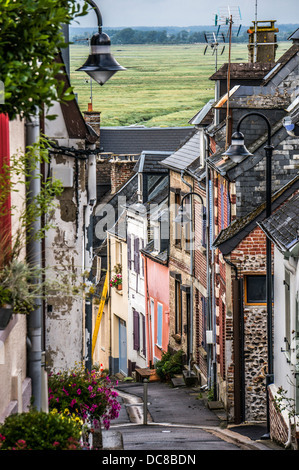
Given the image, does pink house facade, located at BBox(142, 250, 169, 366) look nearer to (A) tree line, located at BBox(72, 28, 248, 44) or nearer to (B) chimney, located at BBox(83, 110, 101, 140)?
(B) chimney, located at BBox(83, 110, 101, 140)

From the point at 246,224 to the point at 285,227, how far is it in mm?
7260

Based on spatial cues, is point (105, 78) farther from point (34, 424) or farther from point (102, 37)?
point (34, 424)

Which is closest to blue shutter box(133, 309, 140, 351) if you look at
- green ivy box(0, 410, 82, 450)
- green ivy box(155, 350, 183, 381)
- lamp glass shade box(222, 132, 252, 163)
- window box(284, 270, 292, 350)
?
green ivy box(155, 350, 183, 381)

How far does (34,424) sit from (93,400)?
19.3 feet

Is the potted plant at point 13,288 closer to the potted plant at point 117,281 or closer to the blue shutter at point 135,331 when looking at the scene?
the blue shutter at point 135,331

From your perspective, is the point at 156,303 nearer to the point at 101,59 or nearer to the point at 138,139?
the point at 138,139

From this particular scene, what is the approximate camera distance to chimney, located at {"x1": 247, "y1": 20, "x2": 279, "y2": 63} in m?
31.8

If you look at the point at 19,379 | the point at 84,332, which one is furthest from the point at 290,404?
the point at 19,379

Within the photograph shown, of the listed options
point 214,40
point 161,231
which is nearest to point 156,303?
point 161,231

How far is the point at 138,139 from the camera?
5391 cm

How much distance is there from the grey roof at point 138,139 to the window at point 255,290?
2970 centimetres

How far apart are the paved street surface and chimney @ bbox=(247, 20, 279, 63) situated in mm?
10866

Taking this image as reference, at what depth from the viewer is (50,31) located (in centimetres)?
737

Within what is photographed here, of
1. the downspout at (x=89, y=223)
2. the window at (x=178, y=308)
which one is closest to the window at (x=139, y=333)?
the window at (x=178, y=308)
